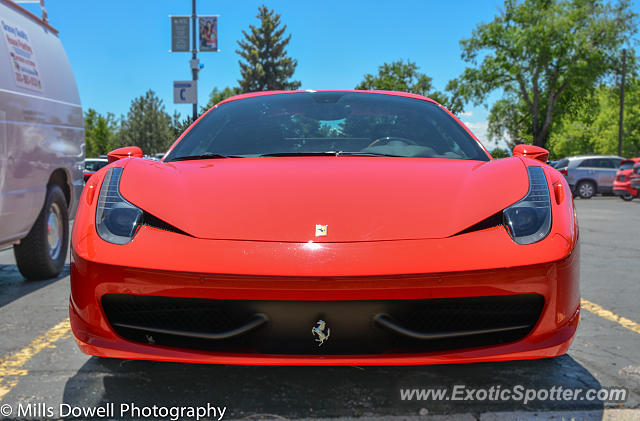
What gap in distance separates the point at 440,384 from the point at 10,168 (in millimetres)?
3059

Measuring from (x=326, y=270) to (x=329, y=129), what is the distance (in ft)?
4.44

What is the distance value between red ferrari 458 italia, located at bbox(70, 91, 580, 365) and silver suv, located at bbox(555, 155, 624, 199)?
21.5 m

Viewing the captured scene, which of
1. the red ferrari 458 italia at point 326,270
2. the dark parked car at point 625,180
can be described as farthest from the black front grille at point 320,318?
the dark parked car at point 625,180

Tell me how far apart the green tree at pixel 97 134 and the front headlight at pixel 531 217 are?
229ft

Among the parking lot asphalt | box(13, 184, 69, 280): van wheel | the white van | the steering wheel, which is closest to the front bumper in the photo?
the parking lot asphalt

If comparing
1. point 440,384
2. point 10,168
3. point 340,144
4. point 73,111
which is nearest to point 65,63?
point 73,111

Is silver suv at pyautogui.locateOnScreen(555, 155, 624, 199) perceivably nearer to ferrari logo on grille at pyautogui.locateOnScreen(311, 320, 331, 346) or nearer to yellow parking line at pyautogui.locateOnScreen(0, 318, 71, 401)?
yellow parking line at pyautogui.locateOnScreen(0, 318, 71, 401)

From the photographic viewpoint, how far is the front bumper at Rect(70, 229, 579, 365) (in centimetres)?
178

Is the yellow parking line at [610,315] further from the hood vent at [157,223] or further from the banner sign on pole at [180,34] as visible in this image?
the banner sign on pole at [180,34]

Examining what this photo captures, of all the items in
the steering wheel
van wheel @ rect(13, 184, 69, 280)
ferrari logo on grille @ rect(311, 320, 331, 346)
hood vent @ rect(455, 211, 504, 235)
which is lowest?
van wheel @ rect(13, 184, 69, 280)

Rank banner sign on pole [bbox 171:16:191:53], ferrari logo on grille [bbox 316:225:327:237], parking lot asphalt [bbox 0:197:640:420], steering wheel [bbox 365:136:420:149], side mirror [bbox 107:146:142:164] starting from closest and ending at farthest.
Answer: ferrari logo on grille [bbox 316:225:327:237] → parking lot asphalt [bbox 0:197:640:420] → side mirror [bbox 107:146:142:164] → steering wheel [bbox 365:136:420:149] → banner sign on pole [bbox 171:16:191:53]

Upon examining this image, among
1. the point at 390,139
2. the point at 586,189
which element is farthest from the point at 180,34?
the point at 586,189

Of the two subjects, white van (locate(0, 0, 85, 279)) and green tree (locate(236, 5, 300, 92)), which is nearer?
white van (locate(0, 0, 85, 279))

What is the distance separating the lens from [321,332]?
5.96 feet
